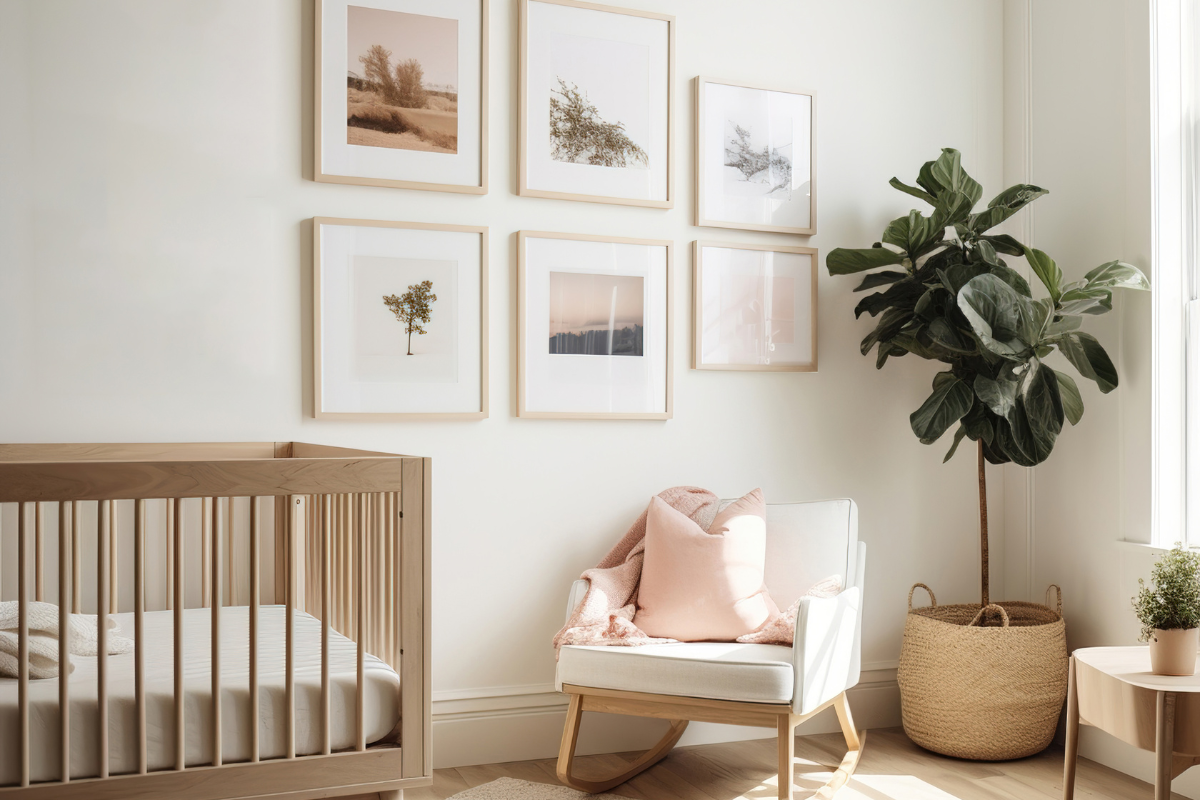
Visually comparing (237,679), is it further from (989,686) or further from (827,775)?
(989,686)

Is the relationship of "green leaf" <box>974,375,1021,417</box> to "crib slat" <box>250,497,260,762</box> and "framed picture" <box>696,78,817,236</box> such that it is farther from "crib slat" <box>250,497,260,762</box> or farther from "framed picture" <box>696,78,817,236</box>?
"crib slat" <box>250,497,260,762</box>

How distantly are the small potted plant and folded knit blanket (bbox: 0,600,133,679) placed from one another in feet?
6.33

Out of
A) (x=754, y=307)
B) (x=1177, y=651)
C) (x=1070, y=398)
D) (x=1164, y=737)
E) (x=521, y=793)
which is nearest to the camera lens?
(x=1164, y=737)

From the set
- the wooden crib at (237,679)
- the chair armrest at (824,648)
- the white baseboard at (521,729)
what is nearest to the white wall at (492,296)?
the white baseboard at (521,729)

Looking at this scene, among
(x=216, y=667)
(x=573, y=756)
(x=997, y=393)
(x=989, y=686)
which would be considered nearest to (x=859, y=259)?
(x=997, y=393)

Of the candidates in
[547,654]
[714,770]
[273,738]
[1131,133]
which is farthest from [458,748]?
[1131,133]

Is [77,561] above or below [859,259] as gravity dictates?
below

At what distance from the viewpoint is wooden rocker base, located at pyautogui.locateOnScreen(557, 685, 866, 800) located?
6.76 ft

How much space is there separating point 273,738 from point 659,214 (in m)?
1.89

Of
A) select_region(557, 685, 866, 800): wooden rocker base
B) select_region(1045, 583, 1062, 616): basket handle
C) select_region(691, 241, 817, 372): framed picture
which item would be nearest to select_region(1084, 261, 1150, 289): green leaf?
select_region(691, 241, 817, 372): framed picture

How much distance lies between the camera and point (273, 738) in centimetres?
142

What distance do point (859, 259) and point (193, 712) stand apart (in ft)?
7.08

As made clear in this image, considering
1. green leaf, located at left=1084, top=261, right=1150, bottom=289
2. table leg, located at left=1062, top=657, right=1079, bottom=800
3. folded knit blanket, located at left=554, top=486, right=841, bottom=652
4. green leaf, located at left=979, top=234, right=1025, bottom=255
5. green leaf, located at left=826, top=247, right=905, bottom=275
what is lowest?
table leg, located at left=1062, top=657, right=1079, bottom=800

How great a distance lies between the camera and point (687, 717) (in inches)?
83.7
